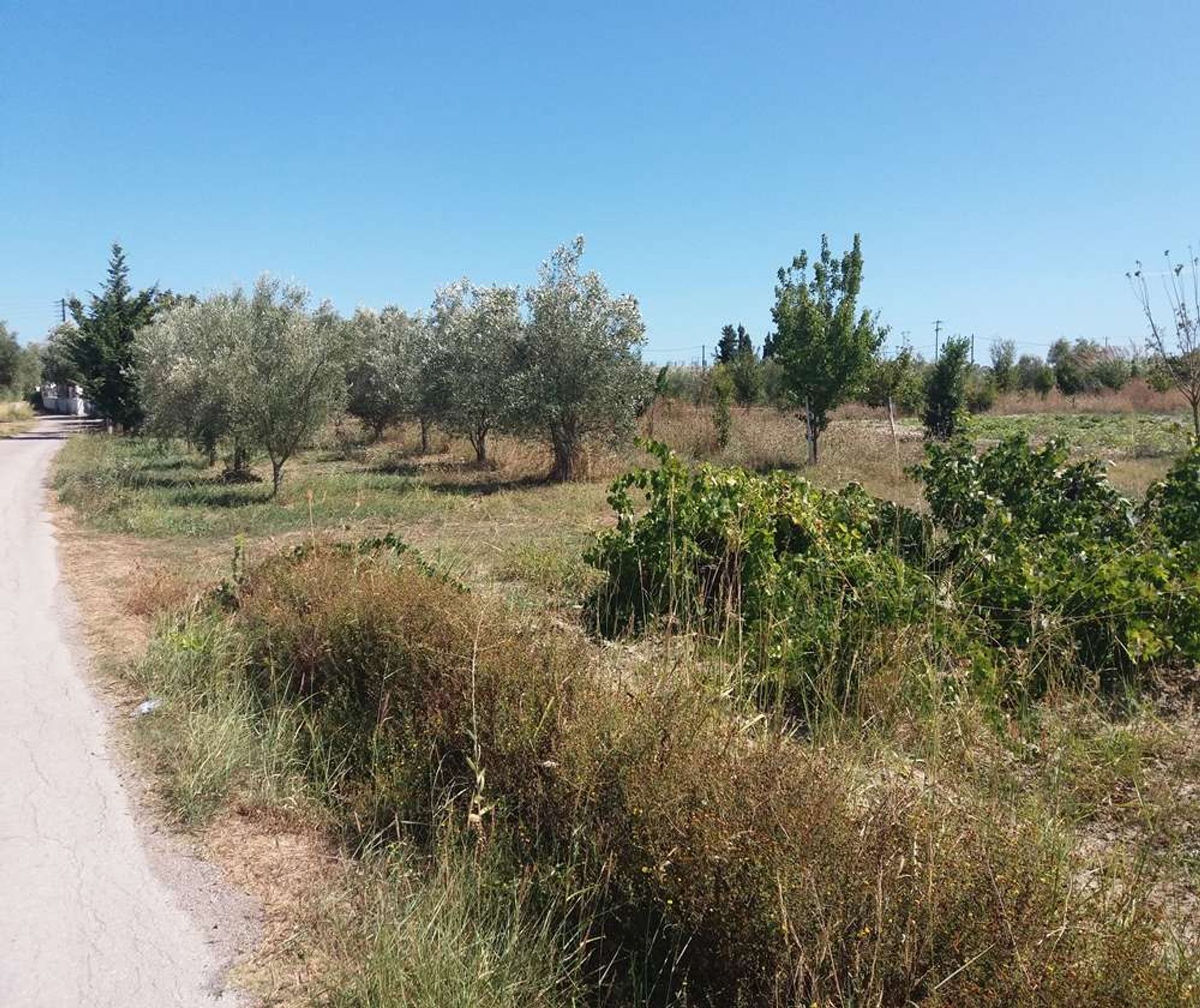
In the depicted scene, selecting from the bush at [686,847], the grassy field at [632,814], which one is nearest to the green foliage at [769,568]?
the grassy field at [632,814]

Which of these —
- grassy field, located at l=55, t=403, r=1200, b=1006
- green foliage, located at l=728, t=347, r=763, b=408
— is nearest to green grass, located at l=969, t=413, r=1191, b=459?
green foliage, located at l=728, t=347, r=763, b=408

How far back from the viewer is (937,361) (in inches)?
1116

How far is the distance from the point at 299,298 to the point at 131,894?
865 inches

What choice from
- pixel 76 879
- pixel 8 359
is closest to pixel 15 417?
pixel 8 359

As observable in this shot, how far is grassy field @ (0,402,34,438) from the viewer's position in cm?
4559

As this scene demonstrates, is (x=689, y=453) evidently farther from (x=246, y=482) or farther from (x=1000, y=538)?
(x=1000, y=538)

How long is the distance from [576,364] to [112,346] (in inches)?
917

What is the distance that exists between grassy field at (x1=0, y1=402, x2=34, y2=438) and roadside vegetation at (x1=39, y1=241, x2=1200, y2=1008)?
42537 millimetres

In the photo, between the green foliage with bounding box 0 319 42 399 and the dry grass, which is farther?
the green foliage with bounding box 0 319 42 399

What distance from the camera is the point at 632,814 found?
10.4 ft

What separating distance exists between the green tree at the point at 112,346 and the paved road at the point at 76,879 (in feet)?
99.4

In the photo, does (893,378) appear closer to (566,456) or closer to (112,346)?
(566,456)

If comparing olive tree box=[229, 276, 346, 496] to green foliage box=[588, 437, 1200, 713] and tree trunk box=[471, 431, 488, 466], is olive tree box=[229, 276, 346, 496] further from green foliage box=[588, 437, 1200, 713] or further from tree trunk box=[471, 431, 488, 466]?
green foliage box=[588, 437, 1200, 713]

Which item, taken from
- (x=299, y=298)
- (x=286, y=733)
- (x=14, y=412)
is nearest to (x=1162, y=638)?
(x=286, y=733)
